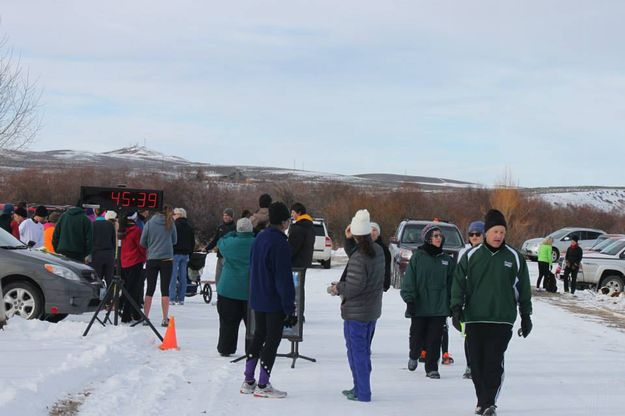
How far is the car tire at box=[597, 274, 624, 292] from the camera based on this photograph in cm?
2625

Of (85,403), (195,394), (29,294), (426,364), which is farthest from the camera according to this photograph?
(29,294)

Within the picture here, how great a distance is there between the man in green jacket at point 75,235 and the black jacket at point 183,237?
202 cm

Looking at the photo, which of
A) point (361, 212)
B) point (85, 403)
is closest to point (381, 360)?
point (361, 212)

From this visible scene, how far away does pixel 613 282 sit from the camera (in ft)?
86.5

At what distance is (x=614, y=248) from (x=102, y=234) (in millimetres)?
17712

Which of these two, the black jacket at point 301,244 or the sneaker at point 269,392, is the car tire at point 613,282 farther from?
the sneaker at point 269,392

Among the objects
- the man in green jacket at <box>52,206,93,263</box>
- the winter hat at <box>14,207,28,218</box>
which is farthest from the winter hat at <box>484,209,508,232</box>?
the winter hat at <box>14,207,28,218</box>

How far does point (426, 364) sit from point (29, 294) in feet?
19.9

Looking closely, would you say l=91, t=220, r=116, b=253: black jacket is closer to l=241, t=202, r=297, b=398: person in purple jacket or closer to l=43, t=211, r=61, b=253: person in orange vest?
l=43, t=211, r=61, b=253: person in orange vest

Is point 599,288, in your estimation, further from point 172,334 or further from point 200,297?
point 172,334

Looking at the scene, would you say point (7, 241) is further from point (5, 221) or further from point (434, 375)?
point (434, 375)

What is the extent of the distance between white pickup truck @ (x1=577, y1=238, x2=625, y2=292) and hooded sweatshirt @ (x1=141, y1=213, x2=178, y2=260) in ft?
52.6

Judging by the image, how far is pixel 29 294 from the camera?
44.5 feet

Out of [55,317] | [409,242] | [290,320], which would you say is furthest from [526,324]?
[409,242]
